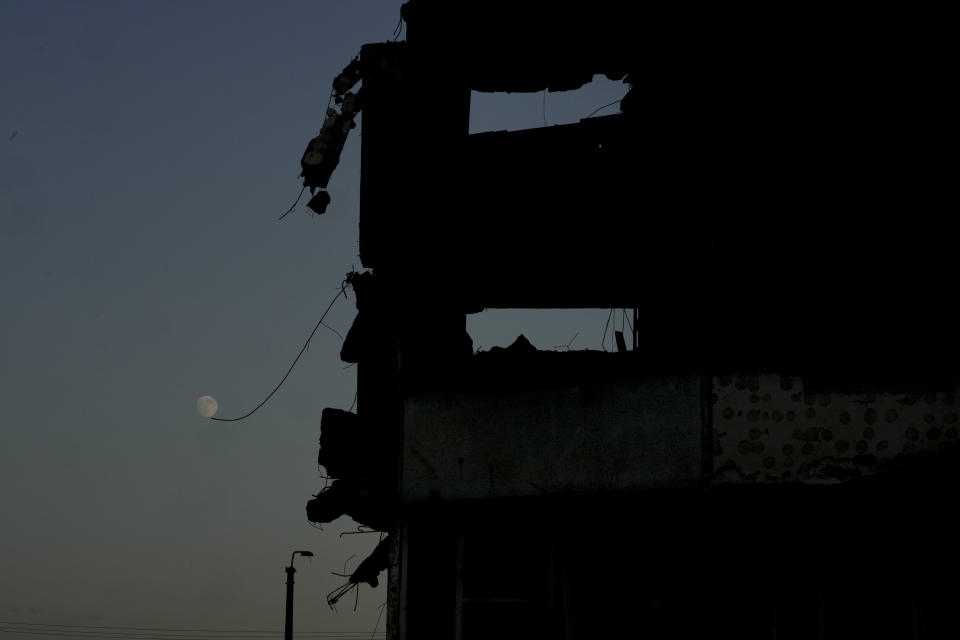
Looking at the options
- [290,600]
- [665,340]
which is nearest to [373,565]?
[665,340]

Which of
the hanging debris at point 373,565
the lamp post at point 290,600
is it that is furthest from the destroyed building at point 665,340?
the lamp post at point 290,600

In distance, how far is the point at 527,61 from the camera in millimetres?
13125

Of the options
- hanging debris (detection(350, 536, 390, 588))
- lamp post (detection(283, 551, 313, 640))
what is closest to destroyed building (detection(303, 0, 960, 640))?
hanging debris (detection(350, 536, 390, 588))

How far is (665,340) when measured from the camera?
11383 mm

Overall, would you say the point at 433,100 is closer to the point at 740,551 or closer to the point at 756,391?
the point at 756,391

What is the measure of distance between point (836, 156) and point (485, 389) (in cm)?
410

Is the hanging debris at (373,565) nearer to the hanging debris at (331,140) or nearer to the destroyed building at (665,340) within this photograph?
the destroyed building at (665,340)

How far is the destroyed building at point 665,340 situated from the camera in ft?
33.1

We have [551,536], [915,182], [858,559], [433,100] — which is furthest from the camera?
[433,100]

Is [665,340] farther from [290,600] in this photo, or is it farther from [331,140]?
[290,600]

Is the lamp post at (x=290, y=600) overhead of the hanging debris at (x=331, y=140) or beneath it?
beneath

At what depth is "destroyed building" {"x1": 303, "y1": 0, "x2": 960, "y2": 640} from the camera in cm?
1009

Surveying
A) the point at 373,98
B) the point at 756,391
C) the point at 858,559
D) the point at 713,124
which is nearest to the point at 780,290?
the point at 756,391

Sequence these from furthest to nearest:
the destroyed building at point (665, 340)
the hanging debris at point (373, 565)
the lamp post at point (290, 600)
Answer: the lamp post at point (290, 600) → the hanging debris at point (373, 565) → the destroyed building at point (665, 340)
